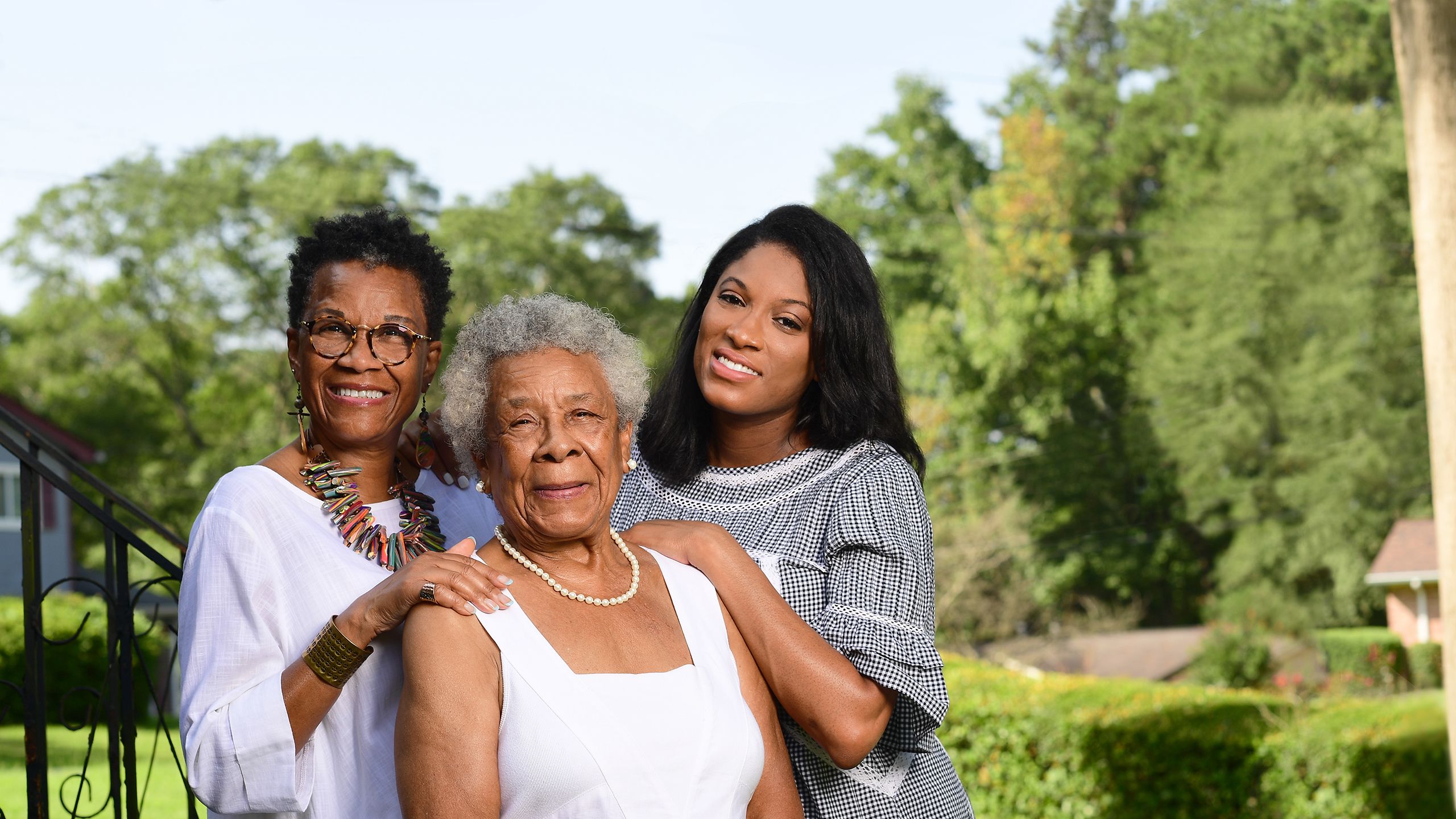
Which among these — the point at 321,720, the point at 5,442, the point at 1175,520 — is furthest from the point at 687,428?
the point at 1175,520

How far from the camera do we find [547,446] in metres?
2.07

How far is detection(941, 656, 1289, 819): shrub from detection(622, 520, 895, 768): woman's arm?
26.1 feet

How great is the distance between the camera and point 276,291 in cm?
2894

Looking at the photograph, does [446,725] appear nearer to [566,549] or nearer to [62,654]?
[566,549]

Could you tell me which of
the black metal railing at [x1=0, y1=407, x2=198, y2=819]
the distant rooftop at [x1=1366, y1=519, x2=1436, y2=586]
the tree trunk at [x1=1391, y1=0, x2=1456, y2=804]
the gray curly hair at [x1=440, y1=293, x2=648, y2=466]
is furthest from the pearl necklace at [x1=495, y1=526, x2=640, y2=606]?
the distant rooftop at [x1=1366, y1=519, x2=1436, y2=586]

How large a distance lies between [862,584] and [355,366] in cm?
104

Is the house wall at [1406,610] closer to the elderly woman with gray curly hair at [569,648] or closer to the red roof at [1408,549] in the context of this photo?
the red roof at [1408,549]

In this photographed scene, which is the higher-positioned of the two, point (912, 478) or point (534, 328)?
point (534, 328)

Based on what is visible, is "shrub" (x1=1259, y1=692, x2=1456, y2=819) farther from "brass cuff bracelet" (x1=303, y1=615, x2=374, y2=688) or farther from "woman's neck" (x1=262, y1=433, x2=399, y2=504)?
"brass cuff bracelet" (x1=303, y1=615, x2=374, y2=688)

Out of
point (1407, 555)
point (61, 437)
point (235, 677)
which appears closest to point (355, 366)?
point (235, 677)

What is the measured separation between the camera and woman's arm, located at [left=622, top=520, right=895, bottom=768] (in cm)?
222

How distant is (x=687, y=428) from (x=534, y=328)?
84cm

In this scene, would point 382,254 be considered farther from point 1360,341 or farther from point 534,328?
point 1360,341

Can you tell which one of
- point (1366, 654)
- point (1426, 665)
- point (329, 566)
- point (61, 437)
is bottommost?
point (1366, 654)
